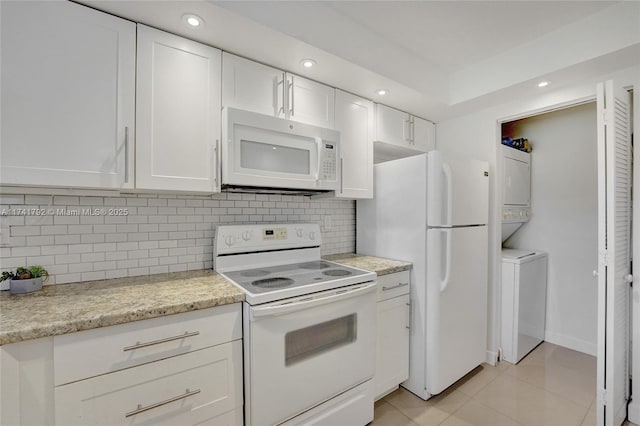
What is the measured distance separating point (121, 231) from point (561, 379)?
11.1 ft

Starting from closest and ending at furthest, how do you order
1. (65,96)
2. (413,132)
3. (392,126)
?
(65,96) < (392,126) < (413,132)

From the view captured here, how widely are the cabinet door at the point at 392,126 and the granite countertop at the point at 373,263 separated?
1.01 metres

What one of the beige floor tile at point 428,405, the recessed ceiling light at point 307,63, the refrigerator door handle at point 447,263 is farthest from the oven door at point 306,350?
the recessed ceiling light at point 307,63

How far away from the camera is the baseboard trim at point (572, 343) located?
266 cm

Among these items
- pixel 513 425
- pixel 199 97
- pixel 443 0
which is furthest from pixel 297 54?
pixel 513 425

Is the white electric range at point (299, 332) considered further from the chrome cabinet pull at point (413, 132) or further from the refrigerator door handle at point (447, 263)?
the chrome cabinet pull at point (413, 132)

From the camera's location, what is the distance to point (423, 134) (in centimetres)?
281

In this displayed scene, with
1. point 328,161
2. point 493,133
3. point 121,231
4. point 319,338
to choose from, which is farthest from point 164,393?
point 493,133

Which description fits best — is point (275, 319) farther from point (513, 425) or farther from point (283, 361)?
point (513, 425)

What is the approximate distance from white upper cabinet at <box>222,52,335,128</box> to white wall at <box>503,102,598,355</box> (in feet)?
8.13

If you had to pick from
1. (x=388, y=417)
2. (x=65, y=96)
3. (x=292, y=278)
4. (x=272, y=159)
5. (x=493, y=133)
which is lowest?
(x=388, y=417)

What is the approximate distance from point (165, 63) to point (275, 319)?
4.63 feet

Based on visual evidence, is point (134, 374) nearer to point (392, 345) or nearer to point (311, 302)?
point (311, 302)

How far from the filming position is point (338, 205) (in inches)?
99.9
